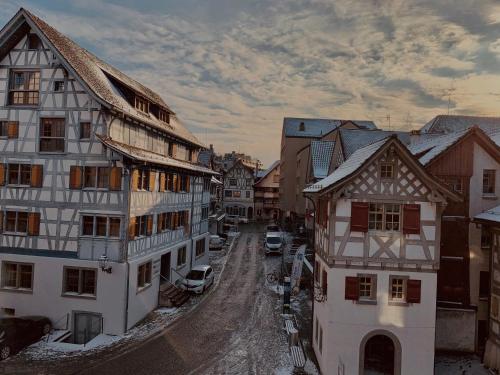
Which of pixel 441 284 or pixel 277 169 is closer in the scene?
pixel 441 284

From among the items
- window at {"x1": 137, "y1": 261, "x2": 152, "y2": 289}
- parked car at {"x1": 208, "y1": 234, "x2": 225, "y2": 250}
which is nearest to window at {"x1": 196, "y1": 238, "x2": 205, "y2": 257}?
parked car at {"x1": 208, "y1": 234, "x2": 225, "y2": 250}

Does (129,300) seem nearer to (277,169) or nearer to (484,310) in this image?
(484,310)

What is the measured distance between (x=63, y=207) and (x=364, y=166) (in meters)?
16.4

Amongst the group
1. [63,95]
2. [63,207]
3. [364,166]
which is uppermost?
[63,95]

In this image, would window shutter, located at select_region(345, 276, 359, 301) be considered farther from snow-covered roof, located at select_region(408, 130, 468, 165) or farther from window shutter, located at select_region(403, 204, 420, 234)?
snow-covered roof, located at select_region(408, 130, 468, 165)

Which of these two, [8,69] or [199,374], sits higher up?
[8,69]

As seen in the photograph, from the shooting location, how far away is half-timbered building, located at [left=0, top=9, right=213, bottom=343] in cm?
2114

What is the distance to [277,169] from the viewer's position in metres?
83.1

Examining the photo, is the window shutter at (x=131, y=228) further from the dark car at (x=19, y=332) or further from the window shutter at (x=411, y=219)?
the window shutter at (x=411, y=219)

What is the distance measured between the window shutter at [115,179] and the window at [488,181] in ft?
64.3

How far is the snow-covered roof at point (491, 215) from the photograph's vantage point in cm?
1824

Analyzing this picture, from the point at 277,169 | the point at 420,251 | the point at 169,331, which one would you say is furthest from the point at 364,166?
the point at 277,169

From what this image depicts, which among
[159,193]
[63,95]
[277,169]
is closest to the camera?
[63,95]

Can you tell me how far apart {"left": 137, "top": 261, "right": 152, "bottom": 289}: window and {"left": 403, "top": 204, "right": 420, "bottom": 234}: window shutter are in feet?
49.0
